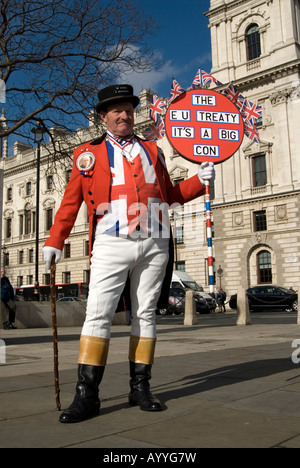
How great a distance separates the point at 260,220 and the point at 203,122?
30862 millimetres

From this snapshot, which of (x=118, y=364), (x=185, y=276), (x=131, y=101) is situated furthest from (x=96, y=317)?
(x=185, y=276)

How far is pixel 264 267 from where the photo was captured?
3391 cm

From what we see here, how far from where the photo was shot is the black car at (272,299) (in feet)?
82.9

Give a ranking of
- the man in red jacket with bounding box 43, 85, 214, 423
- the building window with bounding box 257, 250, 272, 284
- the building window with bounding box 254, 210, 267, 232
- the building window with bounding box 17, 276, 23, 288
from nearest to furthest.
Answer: the man in red jacket with bounding box 43, 85, 214, 423 < the building window with bounding box 257, 250, 272, 284 < the building window with bounding box 254, 210, 267, 232 < the building window with bounding box 17, 276, 23, 288

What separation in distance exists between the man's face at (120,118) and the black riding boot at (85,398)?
1.55 m

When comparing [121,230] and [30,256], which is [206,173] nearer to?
[121,230]

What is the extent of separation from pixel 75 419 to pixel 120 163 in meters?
1.61

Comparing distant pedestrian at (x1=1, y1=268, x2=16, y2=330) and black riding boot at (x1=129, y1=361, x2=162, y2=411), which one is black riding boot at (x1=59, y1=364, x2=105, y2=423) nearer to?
black riding boot at (x1=129, y1=361, x2=162, y2=411)

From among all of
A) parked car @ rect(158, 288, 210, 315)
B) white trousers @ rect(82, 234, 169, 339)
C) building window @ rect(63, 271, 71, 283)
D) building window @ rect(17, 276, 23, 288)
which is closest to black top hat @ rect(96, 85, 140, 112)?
white trousers @ rect(82, 234, 169, 339)

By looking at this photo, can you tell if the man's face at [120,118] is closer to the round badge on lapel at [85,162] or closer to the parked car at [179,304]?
the round badge on lapel at [85,162]

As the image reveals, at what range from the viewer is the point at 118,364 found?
193 inches

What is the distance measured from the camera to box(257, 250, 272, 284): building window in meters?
33.5

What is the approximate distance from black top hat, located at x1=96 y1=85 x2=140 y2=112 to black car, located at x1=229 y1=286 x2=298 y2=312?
23.4m
